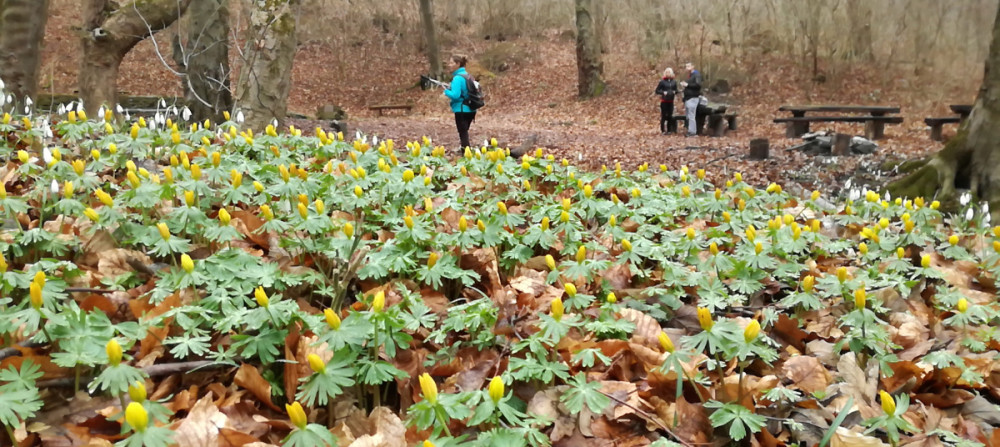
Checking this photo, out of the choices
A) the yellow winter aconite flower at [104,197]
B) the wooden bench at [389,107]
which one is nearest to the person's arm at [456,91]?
the yellow winter aconite flower at [104,197]

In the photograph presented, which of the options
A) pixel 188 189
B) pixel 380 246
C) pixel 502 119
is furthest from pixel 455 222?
pixel 502 119

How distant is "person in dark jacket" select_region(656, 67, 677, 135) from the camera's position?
14453mm

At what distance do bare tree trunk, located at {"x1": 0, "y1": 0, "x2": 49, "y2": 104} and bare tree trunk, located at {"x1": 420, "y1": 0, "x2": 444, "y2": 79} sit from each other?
1634 cm

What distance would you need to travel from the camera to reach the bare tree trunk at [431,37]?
21422 mm

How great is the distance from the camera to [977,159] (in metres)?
5.71

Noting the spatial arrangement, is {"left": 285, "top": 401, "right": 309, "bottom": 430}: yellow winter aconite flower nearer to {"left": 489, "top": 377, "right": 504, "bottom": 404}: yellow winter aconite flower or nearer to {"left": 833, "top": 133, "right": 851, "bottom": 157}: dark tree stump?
{"left": 489, "top": 377, "right": 504, "bottom": 404}: yellow winter aconite flower

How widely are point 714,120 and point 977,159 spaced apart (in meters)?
8.85

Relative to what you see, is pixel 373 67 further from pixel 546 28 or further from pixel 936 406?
pixel 936 406

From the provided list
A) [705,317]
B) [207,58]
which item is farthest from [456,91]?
[705,317]

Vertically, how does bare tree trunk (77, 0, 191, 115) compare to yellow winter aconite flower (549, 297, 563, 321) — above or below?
above

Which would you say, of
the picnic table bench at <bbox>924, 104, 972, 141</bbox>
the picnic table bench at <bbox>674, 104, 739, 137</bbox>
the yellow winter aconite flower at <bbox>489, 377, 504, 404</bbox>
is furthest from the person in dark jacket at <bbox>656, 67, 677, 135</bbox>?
the yellow winter aconite flower at <bbox>489, 377, 504, 404</bbox>

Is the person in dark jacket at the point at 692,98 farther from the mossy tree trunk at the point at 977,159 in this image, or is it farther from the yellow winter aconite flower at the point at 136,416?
the yellow winter aconite flower at the point at 136,416

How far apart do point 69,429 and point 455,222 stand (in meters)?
1.94

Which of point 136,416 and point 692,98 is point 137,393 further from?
point 692,98
